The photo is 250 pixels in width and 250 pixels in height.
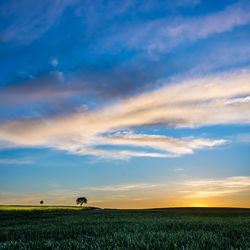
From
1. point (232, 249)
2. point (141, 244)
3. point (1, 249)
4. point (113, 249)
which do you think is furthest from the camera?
point (1, 249)

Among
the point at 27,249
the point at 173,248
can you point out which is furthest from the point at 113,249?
the point at 27,249

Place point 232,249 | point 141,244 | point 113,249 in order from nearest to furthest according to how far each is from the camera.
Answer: point 232,249 → point 113,249 → point 141,244

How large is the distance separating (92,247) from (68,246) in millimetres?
1146

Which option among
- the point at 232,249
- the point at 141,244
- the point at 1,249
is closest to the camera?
the point at 232,249

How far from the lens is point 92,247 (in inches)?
367

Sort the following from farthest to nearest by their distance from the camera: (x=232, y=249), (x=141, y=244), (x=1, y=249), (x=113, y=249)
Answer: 1. (x=1, y=249)
2. (x=141, y=244)
3. (x=113, y=249)
4. (x=232, y=249)

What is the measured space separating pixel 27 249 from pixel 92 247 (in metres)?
2.11

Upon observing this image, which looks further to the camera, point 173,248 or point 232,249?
point 173,248

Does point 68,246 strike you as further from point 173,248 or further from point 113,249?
point 173,248

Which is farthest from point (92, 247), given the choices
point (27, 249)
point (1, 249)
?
point (1, 249)

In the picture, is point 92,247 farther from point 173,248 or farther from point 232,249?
point 232,249

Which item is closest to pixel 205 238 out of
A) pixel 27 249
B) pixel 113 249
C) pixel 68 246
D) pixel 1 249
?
pixel 113 249

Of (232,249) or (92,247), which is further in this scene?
(92,247)

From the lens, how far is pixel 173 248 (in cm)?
904
